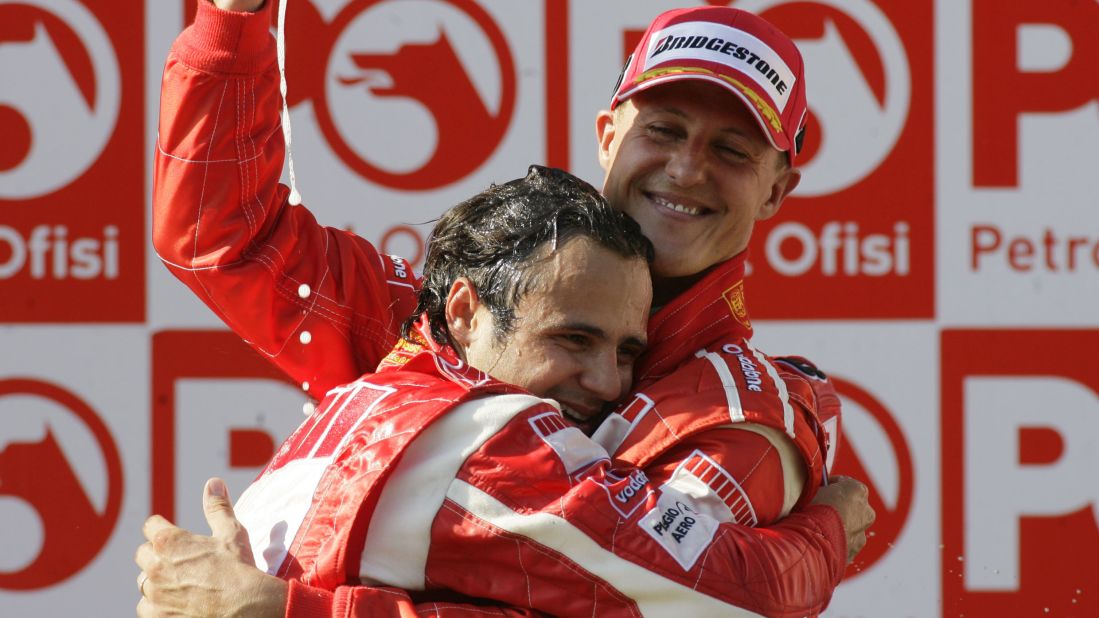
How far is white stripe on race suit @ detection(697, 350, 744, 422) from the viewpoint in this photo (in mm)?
1645

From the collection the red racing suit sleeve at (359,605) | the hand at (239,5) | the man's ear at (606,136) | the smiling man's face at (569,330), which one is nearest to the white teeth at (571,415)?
the smiling man's face at (569,330)

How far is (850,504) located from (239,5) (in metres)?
0.98

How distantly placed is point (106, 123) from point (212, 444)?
77 centimetres

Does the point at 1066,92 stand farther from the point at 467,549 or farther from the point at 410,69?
the point at 467,549

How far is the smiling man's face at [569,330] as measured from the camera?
166 cm

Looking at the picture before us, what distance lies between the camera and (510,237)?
5.59 ft

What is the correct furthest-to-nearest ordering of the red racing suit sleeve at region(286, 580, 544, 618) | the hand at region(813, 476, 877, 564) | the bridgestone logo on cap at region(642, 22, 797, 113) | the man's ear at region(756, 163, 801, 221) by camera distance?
the man's ear at region(756, 163, 801, 221), the bridgestone logo on cap at region(642, 22, 797, 113), the hand at region(813, 476, 877, 564), the red racing suit sleeve at region(286, 580, 544, 618)

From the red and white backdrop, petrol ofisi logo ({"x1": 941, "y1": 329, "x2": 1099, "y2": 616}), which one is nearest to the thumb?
the red and white backdrop

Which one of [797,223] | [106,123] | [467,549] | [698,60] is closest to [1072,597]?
[797,223]

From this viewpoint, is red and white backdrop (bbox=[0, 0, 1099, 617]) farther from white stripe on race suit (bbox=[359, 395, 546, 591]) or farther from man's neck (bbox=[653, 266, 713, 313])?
white stripe on race suit (bbox=[359, 395, 546, 591])

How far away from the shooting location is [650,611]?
4.79 feet

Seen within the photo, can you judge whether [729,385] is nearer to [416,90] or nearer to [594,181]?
[594,181]

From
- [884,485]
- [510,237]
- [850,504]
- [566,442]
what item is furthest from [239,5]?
[884,485]

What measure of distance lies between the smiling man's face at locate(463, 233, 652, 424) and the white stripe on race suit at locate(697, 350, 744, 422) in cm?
13
